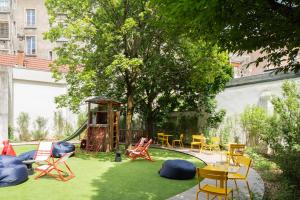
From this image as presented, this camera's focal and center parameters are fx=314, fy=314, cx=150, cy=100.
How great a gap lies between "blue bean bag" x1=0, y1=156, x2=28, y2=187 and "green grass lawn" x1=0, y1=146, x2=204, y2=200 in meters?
0.19

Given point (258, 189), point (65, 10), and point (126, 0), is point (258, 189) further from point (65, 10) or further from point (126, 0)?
point (65, 10)

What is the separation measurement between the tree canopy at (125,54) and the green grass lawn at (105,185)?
14.3ft

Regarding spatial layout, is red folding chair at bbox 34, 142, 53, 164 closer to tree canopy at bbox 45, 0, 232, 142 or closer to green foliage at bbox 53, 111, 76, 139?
tree canopy at bbox 45, 0, 232, 142

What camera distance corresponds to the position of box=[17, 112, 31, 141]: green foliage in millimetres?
21672

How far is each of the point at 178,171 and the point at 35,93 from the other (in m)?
A: 16.2

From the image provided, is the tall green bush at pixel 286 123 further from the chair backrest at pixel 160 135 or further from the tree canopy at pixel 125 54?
the chair backrest at pixel 160 135

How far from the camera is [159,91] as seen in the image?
64.0 ft

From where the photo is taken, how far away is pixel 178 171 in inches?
379

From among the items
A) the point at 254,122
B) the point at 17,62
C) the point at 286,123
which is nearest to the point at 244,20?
the point at 286,123

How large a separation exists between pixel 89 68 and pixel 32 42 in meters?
26.8

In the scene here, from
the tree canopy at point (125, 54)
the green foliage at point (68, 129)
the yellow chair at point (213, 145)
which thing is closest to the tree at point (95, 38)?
the tree canopy at point (125, 54)

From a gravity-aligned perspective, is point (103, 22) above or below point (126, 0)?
below

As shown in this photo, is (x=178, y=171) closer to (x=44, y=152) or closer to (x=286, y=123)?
(x=44, y=152)

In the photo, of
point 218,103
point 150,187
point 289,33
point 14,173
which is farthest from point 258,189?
point 218,103
